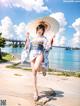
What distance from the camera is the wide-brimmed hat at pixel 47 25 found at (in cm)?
349

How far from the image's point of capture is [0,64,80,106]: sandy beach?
3.43 m

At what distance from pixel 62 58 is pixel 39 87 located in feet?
1.85

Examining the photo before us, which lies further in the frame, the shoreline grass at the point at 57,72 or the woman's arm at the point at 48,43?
the shoreline grass at the point at 57,72

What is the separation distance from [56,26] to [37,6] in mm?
372

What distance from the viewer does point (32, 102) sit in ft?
11.2

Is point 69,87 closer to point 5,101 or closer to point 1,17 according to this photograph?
point 5,101

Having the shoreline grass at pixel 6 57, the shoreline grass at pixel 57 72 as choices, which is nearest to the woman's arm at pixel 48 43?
the shoreline grass at pixel 57 72

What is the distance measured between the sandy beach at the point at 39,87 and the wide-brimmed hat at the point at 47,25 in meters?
0.53

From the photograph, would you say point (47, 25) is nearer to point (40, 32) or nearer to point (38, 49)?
point (40, 32)

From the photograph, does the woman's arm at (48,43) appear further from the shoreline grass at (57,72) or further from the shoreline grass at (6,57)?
the shoreline grass at (6,57)

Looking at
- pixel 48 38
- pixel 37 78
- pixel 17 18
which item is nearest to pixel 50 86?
pixel 37 78

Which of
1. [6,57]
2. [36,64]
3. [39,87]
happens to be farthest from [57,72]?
[6,57]

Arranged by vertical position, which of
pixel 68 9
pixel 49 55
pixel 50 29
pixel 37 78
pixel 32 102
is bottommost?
pixel 32 102

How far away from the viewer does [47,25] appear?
11.5ft
